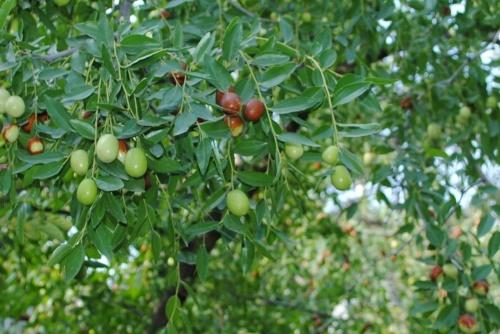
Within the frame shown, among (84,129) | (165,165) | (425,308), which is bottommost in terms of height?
(425,308)

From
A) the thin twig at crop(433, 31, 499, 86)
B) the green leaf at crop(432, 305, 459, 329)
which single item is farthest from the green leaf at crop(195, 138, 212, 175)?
the thin twig at crop(433, 31, 499, 86)

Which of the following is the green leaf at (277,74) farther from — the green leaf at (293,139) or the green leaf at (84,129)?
the green leaf at (84,129)

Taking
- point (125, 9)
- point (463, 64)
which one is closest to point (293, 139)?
point (125, 9)

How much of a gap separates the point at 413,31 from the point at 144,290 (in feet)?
6.50

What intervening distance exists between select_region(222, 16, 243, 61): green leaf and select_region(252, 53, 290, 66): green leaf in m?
0.05

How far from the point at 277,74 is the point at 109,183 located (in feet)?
1.23

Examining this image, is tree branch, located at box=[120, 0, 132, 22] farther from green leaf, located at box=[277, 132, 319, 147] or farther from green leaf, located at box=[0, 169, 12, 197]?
green leaf, located at box=[277, 132, 319, 147]

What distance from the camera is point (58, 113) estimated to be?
1.44 metres

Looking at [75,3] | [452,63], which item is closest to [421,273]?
[452,63]

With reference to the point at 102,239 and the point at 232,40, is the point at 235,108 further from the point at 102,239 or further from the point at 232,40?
the point at 102,239

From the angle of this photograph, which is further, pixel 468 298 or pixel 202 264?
pixel 468 298

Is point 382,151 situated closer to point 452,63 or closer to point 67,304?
point 452,63

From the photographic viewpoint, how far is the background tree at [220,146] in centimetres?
140

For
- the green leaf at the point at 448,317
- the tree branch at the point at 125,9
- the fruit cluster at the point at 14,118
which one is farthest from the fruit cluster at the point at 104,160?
the green leaf at the point at 448,317
